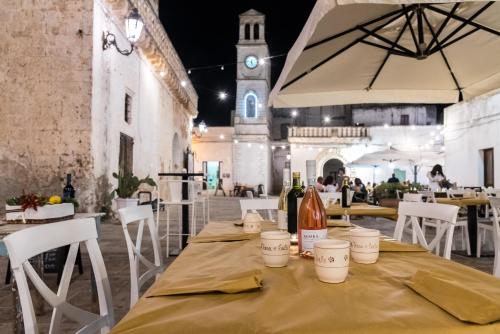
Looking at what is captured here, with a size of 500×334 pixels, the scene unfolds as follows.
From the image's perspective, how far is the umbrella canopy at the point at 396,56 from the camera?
154 inches

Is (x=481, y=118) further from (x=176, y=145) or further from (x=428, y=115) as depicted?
(x=428, y=115)

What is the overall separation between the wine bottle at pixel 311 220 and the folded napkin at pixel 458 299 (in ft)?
1.43

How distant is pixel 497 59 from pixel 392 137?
19.3 m

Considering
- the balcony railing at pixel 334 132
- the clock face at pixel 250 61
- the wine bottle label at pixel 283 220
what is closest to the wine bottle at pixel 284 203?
the wine bottle label at pixel 283 220

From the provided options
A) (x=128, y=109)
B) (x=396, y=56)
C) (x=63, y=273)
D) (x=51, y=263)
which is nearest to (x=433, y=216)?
(x=63, y=273)

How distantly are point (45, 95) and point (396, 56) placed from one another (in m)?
6.07

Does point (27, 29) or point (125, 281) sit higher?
point (27, 29)

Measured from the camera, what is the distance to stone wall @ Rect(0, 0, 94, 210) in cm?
738

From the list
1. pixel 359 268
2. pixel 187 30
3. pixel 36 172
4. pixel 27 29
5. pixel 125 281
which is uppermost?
pixel 187 30

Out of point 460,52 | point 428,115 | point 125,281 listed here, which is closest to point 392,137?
point 428,115

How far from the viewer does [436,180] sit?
862 cm

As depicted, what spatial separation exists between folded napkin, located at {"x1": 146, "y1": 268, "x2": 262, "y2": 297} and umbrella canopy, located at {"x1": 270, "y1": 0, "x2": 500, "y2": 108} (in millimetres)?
2346

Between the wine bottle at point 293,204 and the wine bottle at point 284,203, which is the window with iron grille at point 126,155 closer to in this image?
the wine bottle at point 284,203

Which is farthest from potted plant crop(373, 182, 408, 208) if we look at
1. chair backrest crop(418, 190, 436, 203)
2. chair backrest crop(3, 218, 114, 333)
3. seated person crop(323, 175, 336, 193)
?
chair backrest crop(3, 218, 114, 333)
